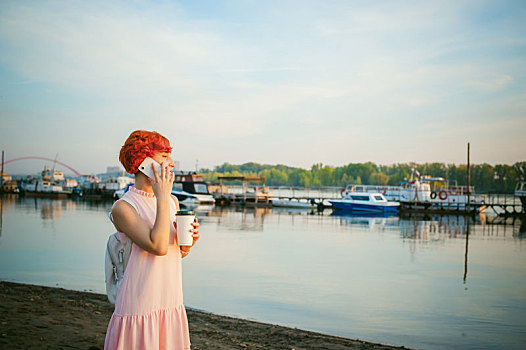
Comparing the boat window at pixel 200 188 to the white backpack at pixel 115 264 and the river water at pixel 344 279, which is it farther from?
the white backpack at pixel 115 264

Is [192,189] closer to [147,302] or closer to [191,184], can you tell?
[191,184]

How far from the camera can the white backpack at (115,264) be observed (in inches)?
118

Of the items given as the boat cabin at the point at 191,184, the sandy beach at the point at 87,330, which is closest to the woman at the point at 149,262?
the sandy beach at the point at 87,330

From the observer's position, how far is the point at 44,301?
28.7ft

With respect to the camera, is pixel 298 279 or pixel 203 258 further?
pixel 203 258

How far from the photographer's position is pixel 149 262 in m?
2.96

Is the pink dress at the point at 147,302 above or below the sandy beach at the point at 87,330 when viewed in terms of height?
above

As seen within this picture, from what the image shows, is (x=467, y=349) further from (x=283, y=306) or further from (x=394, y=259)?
(x=394, y=259)

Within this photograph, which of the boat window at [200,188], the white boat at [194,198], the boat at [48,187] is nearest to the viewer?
the white boat at [194,198]

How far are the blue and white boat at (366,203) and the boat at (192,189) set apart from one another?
55.0ft

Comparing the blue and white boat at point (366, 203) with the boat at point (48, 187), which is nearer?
the blue and white boat at point (366, 203)

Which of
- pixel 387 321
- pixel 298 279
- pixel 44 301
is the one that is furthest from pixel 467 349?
pixel 44 301

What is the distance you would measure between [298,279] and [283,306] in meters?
3.62

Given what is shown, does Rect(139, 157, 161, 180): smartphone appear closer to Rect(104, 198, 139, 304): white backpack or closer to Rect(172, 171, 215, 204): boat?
Rect(104, 198, 139, 304): white backpack
